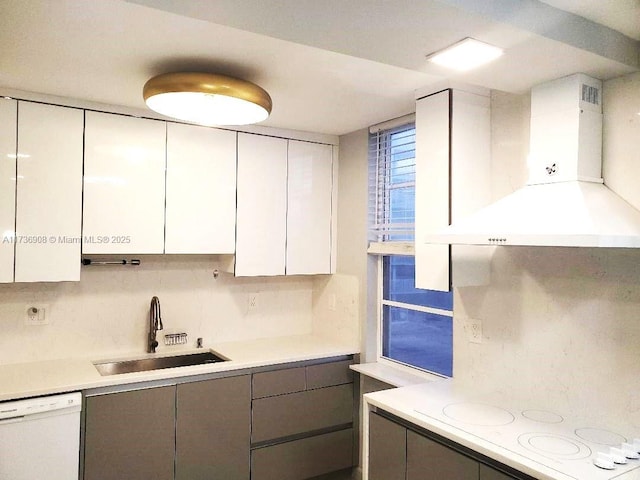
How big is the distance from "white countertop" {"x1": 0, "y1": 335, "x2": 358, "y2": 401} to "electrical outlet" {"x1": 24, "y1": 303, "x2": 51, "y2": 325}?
236 millimetres

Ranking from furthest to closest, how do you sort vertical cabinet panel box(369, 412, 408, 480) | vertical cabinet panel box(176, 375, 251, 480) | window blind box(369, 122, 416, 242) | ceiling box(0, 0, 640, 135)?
window blind box(369, 122, 416, 242) < vertical cabinet panel box(176, 375, 251, 480) < vertical cabinet panel box(369, 412, 408, 480) < ceiling box(0, 0, 640, 135)

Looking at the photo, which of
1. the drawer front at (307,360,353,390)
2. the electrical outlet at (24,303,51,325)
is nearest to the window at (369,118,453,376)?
the drawer front at (307,360,353,390)

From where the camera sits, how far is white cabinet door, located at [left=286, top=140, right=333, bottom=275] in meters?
3.46

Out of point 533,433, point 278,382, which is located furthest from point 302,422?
point 533,433

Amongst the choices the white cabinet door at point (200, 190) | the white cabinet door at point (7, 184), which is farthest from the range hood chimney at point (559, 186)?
the white cabinet door at point (7, 184)

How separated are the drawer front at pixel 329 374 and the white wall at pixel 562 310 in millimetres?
925

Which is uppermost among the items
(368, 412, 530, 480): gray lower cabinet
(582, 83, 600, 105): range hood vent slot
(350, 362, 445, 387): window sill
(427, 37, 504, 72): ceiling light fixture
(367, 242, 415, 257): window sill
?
(427, 37, 504, 72): ceiling light fixture

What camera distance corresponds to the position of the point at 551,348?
7.08 ft

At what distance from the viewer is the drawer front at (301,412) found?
2.96 m

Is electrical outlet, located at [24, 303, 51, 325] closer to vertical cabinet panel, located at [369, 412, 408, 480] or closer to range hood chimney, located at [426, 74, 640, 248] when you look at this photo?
vertical cabinet panel, located at [369, 412, 408, 480]

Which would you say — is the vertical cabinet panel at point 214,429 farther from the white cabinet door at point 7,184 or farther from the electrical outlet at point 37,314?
the white cabinet door at point 7,184

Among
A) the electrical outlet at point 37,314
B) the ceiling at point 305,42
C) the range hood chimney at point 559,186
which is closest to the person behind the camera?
the ceiling at point 305,42

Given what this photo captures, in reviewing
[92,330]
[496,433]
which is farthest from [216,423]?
[496,433]

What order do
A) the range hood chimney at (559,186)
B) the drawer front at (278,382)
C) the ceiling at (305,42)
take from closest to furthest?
the ceiling at (305,42), the range hood chimney at (559,186), the drawer front at (278,382)
